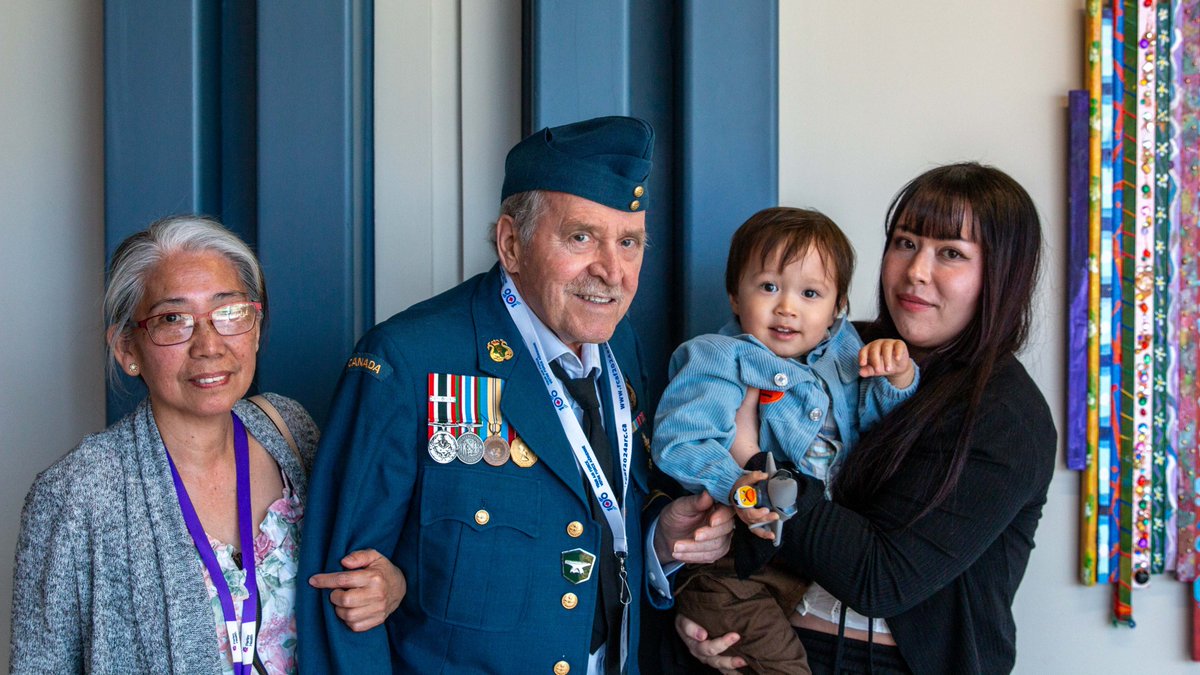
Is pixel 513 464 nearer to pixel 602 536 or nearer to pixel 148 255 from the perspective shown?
pixel 602 536

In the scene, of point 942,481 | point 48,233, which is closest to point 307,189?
point 48,233

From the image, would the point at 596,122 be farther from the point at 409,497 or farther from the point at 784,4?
the point at 784,4

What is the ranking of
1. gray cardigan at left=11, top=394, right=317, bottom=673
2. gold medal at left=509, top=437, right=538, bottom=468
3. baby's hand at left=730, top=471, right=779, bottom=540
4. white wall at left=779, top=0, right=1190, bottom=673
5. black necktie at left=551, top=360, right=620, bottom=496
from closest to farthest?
gray cardigan at left=11, top=394, right=317, bottom=673 → baby's hand at left=730, top=471, right=779, bottom=540 → gold medal at left=509, top=437, right=538, bottom=468 → black necktie at left=551, top=360, right=620, bottom=496 → white wall at left=779, top=0, right=1190, bottom=673

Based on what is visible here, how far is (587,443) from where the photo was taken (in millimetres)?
2031

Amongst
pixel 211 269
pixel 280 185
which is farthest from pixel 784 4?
pixel 211 269

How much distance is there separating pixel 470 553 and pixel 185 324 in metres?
0.73

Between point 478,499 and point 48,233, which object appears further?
point 48,233

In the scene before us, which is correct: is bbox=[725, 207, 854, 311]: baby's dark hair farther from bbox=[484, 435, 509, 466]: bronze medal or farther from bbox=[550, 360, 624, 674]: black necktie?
bbox=[484, 435, 509, 466]: bronze medal

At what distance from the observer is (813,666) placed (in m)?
2.08

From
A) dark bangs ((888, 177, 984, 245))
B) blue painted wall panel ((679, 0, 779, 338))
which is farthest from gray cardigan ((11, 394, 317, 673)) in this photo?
dark bangs ((888, 177, 984, 245))

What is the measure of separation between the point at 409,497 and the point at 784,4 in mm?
1919

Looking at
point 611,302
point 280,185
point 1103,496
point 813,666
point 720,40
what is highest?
point 720,40

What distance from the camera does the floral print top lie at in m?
1.86

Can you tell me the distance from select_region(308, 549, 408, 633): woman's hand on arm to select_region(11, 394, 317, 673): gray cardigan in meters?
0.24
